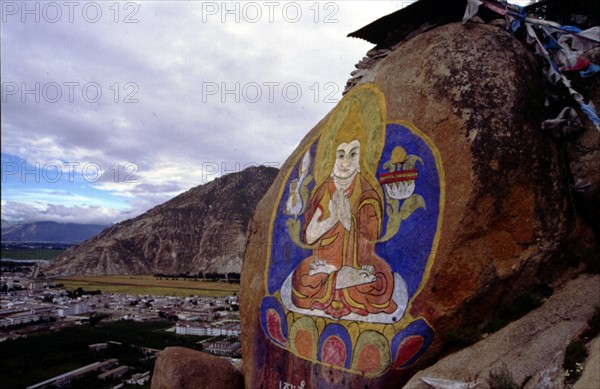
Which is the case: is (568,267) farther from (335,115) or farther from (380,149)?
(335,115)

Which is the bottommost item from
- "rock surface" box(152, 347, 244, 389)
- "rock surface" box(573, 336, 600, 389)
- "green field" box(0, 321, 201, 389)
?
"green field" box(0, 321, 201, 389)

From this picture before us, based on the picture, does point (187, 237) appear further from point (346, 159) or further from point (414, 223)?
point (414, 223)

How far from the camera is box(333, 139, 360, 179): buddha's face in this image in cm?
1119

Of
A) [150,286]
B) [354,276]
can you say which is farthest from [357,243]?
[150,286]

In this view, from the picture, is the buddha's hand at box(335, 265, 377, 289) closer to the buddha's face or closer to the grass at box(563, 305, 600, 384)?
the buddha's face

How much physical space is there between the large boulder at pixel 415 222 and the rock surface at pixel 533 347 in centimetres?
44

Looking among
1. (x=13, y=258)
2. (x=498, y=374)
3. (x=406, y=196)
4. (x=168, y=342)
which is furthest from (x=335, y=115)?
(x=13, y=258)

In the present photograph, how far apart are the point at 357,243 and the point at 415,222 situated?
1.51 meters

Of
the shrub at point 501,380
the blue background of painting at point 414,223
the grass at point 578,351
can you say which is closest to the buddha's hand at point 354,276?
the blue background of painting at point 414,223

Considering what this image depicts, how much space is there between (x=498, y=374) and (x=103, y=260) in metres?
88.5

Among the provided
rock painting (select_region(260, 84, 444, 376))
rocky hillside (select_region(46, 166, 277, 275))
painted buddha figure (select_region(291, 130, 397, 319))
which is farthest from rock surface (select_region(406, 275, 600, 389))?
rocky hillside (select_region(46, 166, 277, 275))

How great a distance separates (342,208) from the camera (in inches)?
435

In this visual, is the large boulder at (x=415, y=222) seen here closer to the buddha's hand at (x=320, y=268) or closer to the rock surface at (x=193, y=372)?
the buddha's hand at (x=320, y=268)

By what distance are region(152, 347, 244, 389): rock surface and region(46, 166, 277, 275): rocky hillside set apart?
6650 cm
